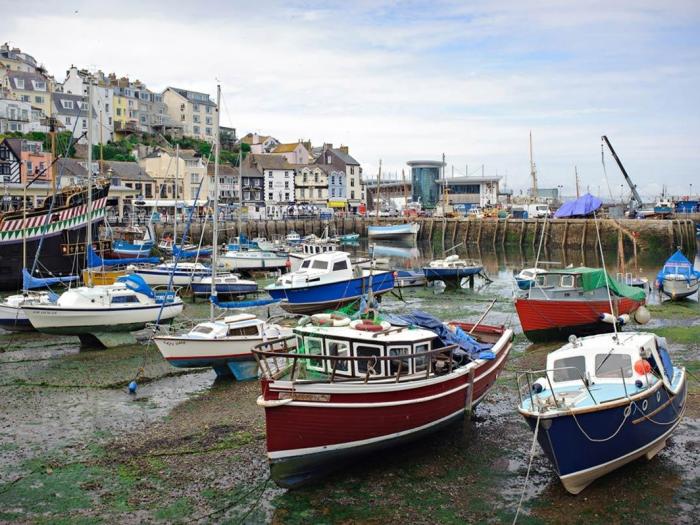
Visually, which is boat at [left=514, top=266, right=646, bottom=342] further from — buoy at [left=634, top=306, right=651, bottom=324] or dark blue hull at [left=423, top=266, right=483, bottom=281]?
dark blue hull at [left=423, top=266, right=483, bottom=281]

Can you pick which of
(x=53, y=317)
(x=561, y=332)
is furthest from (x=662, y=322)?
(x=53, y=317)

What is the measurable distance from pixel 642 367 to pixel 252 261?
120 ft

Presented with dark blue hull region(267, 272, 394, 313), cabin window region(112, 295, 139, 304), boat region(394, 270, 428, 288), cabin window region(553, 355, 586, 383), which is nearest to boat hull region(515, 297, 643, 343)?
dark blue hull region(267, 272, 394, 313)

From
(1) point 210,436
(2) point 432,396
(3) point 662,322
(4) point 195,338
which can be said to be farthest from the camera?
(3) point 662,322

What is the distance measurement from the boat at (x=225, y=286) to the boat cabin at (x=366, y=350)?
21941 millimetres

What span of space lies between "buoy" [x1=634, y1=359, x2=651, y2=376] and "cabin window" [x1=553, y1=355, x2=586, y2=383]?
95cm

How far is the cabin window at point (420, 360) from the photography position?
540 inches

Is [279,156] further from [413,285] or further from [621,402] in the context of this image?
[621,402]

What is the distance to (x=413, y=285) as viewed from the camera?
4131 centimetres

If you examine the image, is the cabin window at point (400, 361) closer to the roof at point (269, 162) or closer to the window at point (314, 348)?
the window at point (314, 348)

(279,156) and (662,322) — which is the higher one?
(279,156)

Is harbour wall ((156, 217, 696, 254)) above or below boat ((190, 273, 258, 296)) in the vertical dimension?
above

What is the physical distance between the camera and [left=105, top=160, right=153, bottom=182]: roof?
82375 mm

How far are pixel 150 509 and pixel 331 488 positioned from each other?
3.21 m
